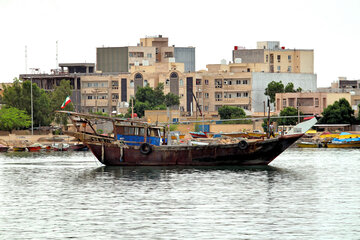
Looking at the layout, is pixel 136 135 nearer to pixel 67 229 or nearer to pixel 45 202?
pixel 45 202

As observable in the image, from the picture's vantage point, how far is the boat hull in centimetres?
6488

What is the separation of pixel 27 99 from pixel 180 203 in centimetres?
8217

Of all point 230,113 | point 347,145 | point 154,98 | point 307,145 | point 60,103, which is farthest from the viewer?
point 154,98

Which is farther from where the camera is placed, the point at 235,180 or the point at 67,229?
the point at 235,180

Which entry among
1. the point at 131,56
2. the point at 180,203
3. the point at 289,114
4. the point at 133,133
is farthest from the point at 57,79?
the point at 180,203

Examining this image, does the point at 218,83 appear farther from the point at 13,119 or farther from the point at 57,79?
the point at 13,119

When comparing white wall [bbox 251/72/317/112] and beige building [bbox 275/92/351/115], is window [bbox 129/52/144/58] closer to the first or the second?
white wall [bbox 251/72/317/112]

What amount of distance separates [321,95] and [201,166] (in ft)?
226

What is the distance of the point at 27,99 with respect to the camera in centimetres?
12050

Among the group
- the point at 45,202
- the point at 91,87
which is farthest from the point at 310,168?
the point at 91,87

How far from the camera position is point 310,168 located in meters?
67.6

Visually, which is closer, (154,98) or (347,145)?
(347,145)

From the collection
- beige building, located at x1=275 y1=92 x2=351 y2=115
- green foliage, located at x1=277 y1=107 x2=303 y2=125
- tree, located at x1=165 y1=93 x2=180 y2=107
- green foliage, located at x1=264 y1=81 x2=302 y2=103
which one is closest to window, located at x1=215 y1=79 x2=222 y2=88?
tree, located at x1=165 y1=93 x2=180 y2=107

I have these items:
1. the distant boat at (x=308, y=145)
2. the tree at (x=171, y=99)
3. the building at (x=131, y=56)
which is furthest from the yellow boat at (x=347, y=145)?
the building at (x=131, y=56)
